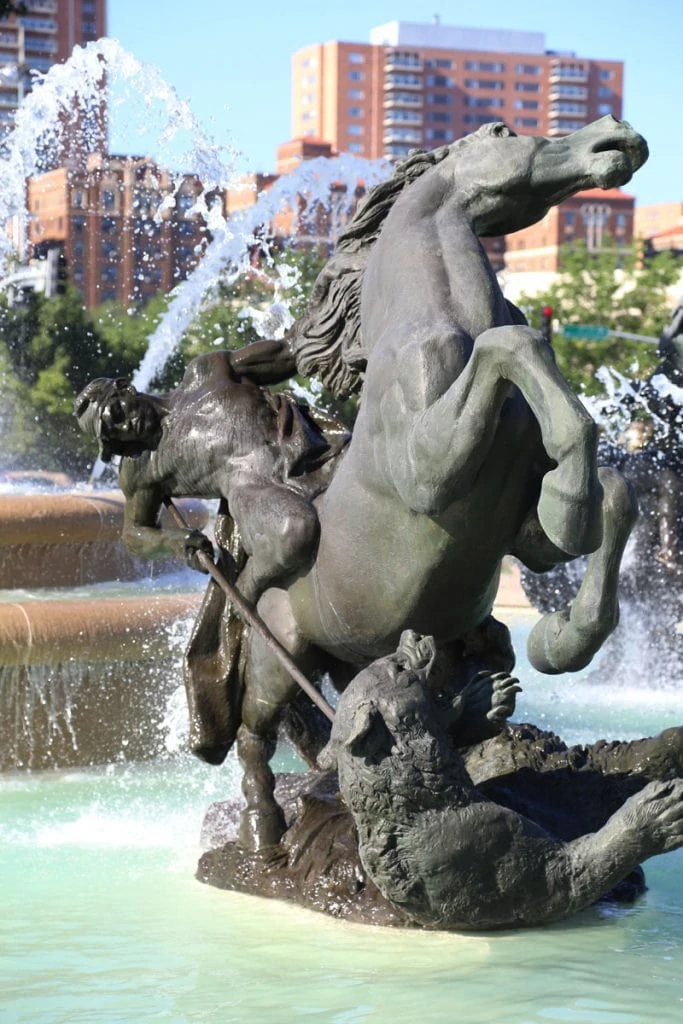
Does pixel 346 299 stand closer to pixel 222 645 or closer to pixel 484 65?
pixel 222 645

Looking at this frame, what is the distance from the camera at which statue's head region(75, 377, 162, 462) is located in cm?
555

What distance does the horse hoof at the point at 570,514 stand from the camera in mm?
4266

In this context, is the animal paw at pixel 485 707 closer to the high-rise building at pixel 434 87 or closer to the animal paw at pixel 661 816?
the animal paw at pixel 661 816

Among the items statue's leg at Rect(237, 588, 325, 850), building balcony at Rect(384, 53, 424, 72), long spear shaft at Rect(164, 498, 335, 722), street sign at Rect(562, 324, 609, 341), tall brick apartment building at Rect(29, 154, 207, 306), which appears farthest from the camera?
building balcony at Rect(384, 53, 424, 72)

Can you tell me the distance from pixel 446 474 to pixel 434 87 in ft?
508

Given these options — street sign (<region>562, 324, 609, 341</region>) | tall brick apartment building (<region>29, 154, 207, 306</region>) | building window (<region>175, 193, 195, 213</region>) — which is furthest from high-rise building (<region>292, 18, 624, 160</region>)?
building window (<region>175, 193, 195, 213</region>)

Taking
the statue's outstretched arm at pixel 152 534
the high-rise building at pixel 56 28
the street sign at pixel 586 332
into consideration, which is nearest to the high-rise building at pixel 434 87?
the high-rise building at pixel 56 28

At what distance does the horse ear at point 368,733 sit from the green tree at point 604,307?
3569 centimetres

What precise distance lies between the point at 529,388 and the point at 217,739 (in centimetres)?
191

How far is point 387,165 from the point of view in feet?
56.0

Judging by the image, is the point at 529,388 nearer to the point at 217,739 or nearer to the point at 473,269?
the point at 473,269

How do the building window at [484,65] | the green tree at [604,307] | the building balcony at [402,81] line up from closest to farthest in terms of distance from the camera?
the green tree at [604,307] → the building balcony at [402,81] → the building window at [484,65]

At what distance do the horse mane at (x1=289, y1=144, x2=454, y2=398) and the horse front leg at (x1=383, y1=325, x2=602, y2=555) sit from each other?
0.62m

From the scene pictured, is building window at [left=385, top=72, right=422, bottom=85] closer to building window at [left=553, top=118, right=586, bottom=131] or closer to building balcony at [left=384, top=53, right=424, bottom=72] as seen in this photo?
building balcony at [left=384, top=53, right=424, bottom=72]
